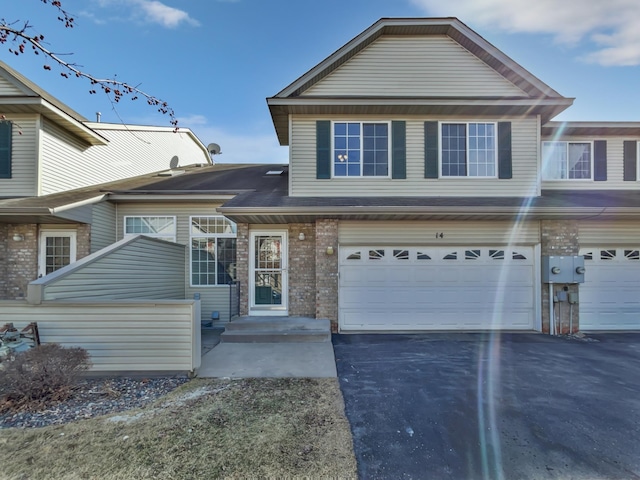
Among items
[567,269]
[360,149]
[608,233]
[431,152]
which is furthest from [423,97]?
[608,233]

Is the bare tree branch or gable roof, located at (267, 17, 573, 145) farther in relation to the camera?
gable roof, located at (267, 17, 573, 145)

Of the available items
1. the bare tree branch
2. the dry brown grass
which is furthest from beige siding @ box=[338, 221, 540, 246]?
the bare tree branch

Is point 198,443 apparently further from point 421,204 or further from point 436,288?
point 436,288

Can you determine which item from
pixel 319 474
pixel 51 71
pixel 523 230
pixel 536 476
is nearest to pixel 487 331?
pixel 523 230

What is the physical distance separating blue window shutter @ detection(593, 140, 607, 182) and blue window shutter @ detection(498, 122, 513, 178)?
3193 mm

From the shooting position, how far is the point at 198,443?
3.00m

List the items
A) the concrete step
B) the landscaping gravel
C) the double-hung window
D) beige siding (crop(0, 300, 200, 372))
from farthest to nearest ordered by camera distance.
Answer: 1. the double-hung window
2. the concrete step
3. beige siding (crop(0, 300, 200, 372))
4. the landscaping gravel

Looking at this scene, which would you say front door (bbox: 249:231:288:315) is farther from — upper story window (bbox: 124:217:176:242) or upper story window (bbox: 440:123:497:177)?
upper story window (bbox: 440:123:497:177)

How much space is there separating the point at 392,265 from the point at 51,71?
256 inches

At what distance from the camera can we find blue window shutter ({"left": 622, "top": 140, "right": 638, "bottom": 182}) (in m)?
8.80

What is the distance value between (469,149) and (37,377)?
29.5ft

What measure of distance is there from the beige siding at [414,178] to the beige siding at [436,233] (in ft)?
2.69

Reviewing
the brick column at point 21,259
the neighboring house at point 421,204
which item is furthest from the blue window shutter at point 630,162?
the brick column at point 21,259

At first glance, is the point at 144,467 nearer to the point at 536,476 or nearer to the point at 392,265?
the point at 536,476
